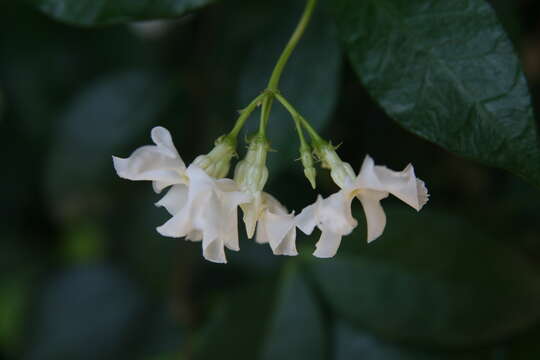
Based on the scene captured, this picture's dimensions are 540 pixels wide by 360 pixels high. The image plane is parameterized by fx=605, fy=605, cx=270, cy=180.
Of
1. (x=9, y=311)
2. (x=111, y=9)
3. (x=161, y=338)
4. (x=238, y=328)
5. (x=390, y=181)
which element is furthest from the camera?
(x=9, y=311)

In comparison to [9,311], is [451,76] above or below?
above

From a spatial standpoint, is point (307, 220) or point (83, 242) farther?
point (83, 242)

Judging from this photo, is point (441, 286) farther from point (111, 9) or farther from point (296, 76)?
point (111, 9)

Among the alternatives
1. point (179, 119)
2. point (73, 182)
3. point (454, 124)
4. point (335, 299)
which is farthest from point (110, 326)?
point (454, 124)

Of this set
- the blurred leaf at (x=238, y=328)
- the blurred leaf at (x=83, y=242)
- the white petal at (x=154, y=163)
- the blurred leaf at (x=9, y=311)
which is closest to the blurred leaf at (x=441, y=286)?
A: the blurred leaf at (x=238, y=328)

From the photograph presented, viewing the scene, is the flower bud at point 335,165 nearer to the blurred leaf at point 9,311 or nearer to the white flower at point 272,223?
the white flower at point 272,223

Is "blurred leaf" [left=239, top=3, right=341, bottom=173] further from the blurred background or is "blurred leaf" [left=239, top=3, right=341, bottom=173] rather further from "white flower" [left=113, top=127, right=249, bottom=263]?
"white flower" [left=113, top=127, right=249, bottom=263]

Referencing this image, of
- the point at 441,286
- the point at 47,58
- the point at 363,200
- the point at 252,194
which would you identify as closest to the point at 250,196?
the point at 252,194
